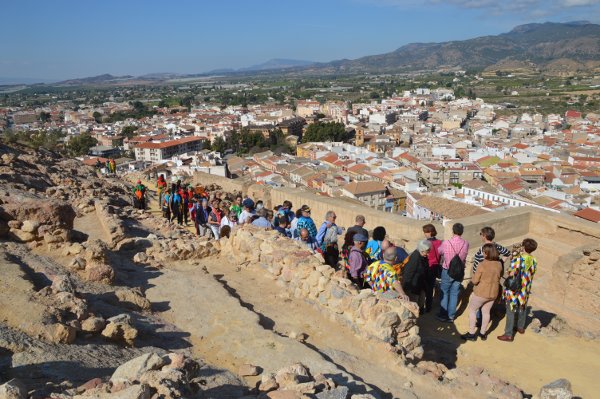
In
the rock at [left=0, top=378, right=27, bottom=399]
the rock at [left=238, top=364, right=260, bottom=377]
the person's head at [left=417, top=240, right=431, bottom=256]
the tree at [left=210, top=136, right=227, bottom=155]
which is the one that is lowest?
the tree at [left=210, top=136, right=227, bottom=155]

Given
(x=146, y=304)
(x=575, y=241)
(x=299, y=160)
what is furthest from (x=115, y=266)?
(x=299, y=160)

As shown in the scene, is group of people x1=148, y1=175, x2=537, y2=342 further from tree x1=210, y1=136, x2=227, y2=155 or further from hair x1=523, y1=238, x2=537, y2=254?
tree x1=210, y1=136, x2=227, y2=155

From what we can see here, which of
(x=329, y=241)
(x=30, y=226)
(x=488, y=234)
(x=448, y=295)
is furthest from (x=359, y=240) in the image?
(x=30, y=226)

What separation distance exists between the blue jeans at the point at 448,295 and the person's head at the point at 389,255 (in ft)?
2.67

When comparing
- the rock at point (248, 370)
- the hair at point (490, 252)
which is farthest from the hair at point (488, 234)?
the rock at point (248, 370)

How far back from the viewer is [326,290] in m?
5.53

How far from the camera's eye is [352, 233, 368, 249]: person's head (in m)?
5.55

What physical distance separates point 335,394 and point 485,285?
2.58 m

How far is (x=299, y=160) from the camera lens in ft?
185

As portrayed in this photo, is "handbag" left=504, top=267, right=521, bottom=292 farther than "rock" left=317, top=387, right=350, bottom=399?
Yes

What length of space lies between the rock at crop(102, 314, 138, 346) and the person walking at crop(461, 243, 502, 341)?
3.43 m

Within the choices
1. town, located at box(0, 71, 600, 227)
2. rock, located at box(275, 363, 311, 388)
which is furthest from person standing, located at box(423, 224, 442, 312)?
town, located at box(0, 71, 600, 227)

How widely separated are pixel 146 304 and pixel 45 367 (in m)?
1.96

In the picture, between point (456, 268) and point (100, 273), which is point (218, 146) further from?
point (456, 268)
